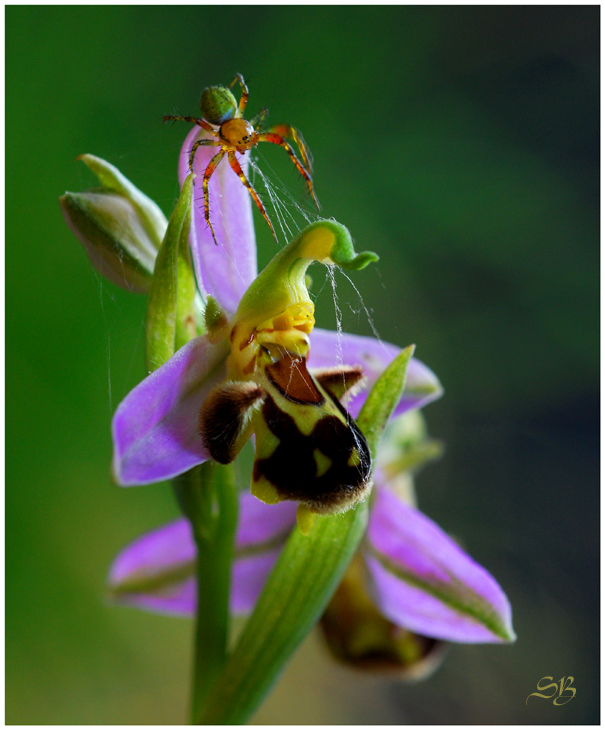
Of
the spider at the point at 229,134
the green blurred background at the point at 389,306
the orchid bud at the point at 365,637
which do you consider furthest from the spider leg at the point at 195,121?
the green blurred background at the point at 389,306

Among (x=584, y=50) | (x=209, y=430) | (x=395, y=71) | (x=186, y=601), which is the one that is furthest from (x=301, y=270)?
(x=584, y=50)

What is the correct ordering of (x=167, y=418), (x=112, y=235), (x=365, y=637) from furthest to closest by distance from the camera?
(x=365, y=637)
(x=112, y=235)
(x=167, y=418)

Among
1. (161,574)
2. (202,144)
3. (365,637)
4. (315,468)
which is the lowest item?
(365,637)

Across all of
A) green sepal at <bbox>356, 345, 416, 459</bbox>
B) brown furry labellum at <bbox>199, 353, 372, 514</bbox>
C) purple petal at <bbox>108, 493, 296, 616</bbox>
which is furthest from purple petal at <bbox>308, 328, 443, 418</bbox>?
purple petal at <bbox>108, 493, 296, 616</bbox>

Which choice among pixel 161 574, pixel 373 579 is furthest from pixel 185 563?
pixel 373 579

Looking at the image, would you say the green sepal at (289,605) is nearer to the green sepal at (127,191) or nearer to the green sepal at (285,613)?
the green sepal at (285,613)

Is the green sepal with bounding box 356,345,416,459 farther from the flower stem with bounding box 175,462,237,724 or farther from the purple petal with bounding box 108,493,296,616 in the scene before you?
the purple petal with bounding box 108,493,296,616

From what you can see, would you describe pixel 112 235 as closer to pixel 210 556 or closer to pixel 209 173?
pixel 209 173
